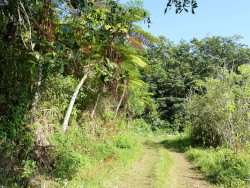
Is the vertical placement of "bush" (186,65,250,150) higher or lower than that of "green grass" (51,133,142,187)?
higher

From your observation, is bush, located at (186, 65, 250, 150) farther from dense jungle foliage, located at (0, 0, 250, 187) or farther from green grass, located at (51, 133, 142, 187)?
green grass, located at (51, 133, 142, 187)

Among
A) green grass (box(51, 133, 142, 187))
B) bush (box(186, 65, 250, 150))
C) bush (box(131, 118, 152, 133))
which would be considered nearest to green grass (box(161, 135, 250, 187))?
bush (box(186, 65, 250, 150))

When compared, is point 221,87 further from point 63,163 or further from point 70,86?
point 63,163

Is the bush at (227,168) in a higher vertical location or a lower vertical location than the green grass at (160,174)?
higher

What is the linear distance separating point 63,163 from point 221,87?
758 centimetres

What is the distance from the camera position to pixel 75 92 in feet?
23.9

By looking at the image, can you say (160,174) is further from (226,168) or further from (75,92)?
(75,92)

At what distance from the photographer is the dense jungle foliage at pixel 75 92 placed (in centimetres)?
315

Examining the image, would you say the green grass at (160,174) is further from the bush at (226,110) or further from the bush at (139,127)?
the bush at (139,127)

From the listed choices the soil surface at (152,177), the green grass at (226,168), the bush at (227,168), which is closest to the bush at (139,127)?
the green grass at (226,168)

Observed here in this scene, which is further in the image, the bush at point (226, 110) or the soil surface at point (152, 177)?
the bush at point (226, 110)

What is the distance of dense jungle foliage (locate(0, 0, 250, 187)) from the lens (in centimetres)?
315

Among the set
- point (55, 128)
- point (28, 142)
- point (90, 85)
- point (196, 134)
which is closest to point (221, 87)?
point (196, 134)

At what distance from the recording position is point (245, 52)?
110ft
